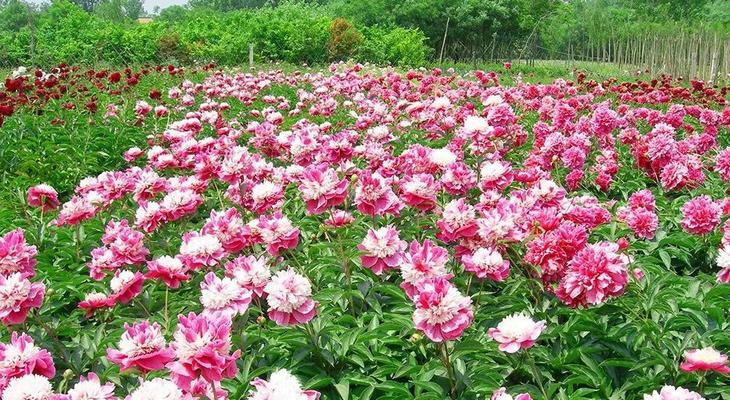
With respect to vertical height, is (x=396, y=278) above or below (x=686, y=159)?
below

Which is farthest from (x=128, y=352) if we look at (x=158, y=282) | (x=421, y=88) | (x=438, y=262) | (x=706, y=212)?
(x=421, y=88)

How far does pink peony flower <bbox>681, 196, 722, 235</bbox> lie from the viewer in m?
2.88

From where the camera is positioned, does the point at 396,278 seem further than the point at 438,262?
Yes

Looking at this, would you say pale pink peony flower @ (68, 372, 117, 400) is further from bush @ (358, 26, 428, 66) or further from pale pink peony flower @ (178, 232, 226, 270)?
bush @ (358, 26, 428, 66)

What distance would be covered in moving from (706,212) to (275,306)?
80.8 inches

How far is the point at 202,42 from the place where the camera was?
2333 cm

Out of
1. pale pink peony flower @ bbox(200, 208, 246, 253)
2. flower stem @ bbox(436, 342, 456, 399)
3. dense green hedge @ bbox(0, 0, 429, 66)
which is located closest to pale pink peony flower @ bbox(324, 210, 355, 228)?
pale pink peony flower @ bbox(200, 208, 246, 253)

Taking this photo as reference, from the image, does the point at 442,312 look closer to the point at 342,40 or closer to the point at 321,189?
the point at 321,189

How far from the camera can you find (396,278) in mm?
2990

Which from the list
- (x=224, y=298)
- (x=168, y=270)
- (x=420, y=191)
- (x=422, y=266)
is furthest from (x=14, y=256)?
(x=420, y=191)

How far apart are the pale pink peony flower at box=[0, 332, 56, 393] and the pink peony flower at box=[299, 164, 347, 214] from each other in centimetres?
116

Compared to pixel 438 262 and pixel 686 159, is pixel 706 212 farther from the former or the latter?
pixel 438 262

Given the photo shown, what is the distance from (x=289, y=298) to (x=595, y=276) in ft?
3.09

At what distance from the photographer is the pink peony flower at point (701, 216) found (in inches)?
113
